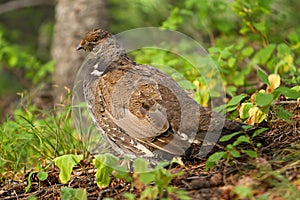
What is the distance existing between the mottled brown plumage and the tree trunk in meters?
3.84

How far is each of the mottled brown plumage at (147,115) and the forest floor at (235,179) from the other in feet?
0.86

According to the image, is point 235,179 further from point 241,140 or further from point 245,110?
point 245,110

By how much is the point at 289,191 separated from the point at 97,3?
20.2 ft

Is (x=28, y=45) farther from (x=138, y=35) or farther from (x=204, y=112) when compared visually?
(x=204, y=112)

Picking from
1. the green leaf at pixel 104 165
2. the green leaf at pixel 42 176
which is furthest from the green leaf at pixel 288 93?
the green leaf at pixel 42 176

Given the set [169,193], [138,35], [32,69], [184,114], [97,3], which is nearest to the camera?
[169,193]

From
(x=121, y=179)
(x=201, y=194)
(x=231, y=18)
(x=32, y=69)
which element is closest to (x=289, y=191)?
(x=201, y=194)

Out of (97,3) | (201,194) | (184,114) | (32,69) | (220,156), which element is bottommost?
(201,194)

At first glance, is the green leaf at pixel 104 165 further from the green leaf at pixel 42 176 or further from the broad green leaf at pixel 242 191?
the broad green leaf at pixel 242 191

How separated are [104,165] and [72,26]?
Result: 5.21m

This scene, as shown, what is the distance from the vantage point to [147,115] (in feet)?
15.0

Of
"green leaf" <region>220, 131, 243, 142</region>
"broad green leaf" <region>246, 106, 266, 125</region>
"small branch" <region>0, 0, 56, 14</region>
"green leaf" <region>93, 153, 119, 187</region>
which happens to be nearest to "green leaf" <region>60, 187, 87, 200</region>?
"green leaf" <region>93, 153, 119, 187</region>

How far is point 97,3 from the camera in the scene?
29.5 ft

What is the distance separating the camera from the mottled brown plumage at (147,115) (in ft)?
14.7
